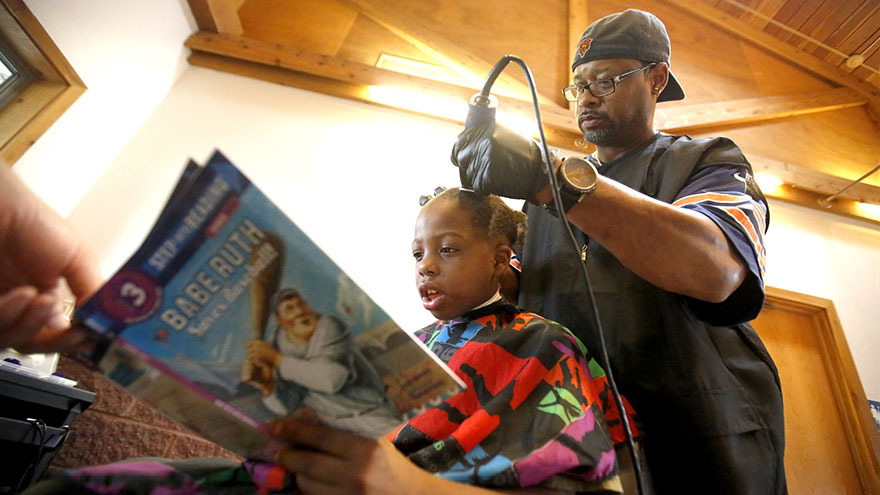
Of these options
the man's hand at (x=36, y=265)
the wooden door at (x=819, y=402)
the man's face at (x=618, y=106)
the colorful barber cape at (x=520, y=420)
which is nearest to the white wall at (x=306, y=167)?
the man's face at (x=618, y=106)

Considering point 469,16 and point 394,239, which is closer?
point 394,239

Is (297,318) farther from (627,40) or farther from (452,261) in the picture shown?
(627,40)

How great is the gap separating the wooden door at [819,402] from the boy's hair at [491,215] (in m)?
2.15

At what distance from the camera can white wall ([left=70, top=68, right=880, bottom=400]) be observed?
7.46 ft

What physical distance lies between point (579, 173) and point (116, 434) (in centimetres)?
184

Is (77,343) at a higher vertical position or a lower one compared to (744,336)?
lower

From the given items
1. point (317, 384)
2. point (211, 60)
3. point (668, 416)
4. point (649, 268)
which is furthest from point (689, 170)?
point (211, 60)

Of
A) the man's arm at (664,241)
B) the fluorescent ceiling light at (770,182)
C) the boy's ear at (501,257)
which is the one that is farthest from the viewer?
the fluorescent ceiling light at (770,182)

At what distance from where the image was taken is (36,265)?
22.7 inches

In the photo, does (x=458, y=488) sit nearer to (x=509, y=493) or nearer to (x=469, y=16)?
(x=509, y=493)

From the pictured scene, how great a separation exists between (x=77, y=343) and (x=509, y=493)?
21.5 inches

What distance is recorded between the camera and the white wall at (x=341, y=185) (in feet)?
7.46

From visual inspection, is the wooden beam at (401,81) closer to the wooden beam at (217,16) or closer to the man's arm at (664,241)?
the wooden beam at (217,16)

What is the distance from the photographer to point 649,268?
796 millimetres
